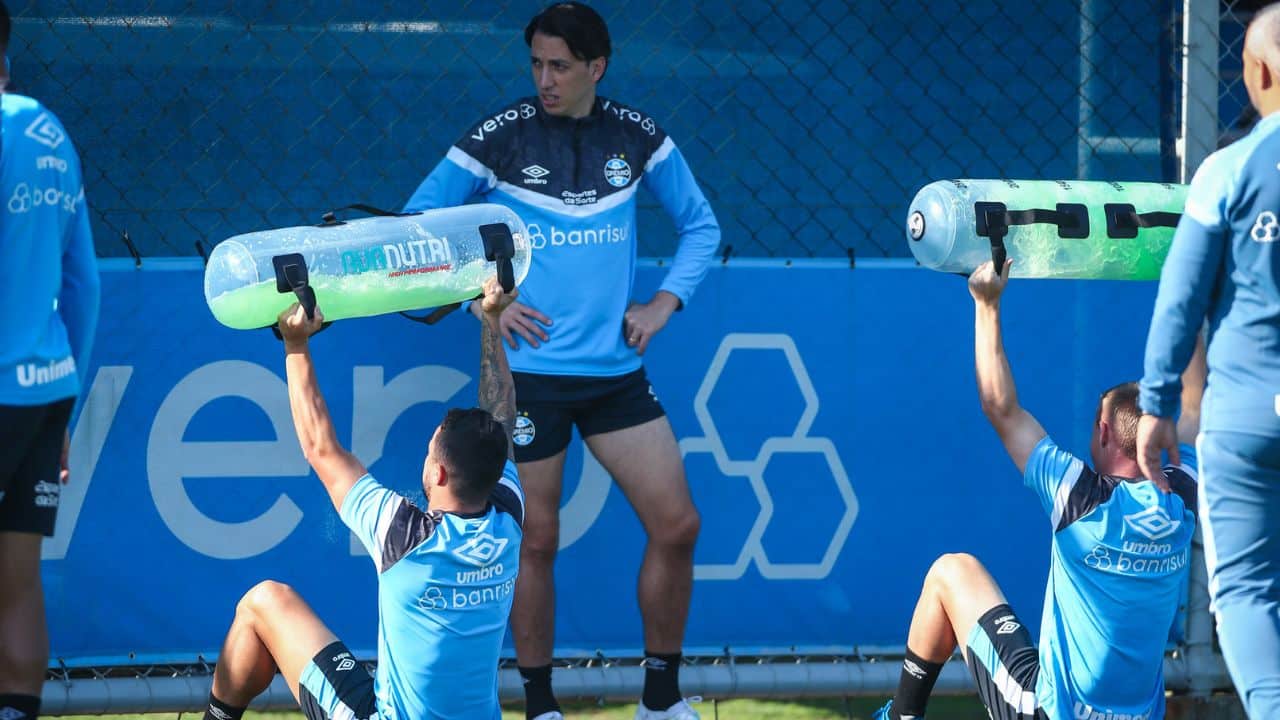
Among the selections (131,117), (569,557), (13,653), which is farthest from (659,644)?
(131,117)

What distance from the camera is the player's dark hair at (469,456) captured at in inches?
135

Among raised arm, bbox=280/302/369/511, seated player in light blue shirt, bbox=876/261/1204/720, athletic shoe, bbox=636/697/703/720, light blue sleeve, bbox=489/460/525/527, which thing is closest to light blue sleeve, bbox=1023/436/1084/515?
seated player in light blue shirt, bbox=876/261/1204/720

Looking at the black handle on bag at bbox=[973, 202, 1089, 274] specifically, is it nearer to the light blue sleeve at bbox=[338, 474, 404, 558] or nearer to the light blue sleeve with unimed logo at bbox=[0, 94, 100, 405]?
the light blue sleeve at bbox=[338, 474, 404, 558]

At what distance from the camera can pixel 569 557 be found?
16.0 feet

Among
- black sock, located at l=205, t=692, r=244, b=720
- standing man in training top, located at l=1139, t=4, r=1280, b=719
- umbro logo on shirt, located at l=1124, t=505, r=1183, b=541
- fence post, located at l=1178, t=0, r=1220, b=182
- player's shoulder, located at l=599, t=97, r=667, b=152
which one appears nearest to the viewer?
standing man in training top, located at l=1139, t=4, r=1280, b=719

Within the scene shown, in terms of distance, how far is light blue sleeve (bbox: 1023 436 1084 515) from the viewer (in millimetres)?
3611

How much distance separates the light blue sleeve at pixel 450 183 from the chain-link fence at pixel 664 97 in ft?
3.53

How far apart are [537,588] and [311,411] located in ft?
3.61

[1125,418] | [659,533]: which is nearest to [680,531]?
[659,533]

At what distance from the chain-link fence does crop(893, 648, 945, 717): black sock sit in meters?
2.03

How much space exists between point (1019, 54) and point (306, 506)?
313 cm

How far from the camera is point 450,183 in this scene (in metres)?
4.48

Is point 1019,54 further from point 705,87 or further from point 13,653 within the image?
point 13,653

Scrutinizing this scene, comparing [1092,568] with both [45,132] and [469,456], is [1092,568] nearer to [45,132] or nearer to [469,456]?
[469,456]
